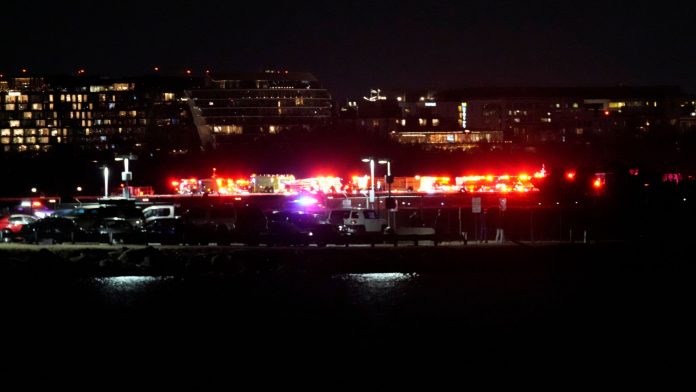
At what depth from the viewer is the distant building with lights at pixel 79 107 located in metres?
178

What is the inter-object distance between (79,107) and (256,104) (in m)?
38.9

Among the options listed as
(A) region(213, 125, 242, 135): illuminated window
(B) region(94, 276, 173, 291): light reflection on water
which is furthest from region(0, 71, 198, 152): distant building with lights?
(B) region(94, 276, 173, 291): light reflection on water

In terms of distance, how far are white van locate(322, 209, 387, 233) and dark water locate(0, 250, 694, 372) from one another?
4824mm

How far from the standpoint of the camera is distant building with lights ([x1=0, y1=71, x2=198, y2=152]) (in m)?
178

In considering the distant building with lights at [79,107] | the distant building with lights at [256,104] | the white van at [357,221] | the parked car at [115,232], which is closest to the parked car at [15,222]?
the parked car at [115,232]

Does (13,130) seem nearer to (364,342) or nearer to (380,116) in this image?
(380,116)

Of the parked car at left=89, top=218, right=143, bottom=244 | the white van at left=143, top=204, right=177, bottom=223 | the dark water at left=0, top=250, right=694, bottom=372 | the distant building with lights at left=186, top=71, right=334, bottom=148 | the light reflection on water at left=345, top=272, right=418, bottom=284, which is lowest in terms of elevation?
the dark water at left=0, top=250, right=694, bottom=372

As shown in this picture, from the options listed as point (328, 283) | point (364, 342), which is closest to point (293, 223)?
point (328, 283)

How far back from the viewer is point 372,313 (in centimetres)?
2859

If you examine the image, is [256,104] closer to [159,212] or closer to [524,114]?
[524,114]

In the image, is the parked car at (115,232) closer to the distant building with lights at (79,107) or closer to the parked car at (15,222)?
the parked car at (15,222)

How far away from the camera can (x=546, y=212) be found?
4888 cm

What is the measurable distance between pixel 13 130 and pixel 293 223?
5974 inches

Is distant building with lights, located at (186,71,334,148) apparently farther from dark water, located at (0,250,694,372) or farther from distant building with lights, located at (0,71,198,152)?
dark water, located at (0,250,694,372)
